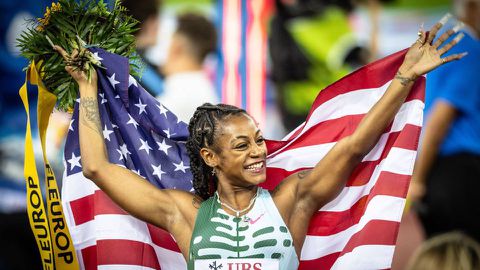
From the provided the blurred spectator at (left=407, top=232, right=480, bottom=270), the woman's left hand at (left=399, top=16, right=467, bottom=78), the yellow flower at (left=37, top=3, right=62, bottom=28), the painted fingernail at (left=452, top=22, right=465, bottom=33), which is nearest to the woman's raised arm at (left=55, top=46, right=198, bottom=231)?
the yellow flower at (left=37, top=3, right=62, bottom=28)

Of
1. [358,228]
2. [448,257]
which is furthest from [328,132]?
[448,257]

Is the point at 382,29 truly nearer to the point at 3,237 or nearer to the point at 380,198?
the point at 3,237

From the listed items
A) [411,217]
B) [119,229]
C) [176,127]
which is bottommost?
[411,217]

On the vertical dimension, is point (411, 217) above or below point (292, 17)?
below

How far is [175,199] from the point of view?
19.7 ft

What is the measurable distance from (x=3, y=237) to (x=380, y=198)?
13.5 ft

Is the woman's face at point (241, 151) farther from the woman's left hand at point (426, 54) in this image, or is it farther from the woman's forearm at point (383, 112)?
the woman's left hand at point (426, 54)

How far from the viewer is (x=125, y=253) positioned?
6184 millimetres

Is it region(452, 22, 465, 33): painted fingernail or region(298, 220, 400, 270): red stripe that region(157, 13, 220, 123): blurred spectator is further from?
region(452, 22, 465, 33): painted fingernail

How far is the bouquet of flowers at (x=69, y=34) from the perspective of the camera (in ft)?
20.3

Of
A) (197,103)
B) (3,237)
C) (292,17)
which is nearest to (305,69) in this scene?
(292,17)

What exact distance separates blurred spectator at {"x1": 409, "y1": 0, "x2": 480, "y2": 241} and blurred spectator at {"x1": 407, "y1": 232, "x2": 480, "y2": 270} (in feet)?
8.77

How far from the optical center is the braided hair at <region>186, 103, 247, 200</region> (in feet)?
19.5

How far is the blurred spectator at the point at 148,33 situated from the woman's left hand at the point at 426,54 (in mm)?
3690
